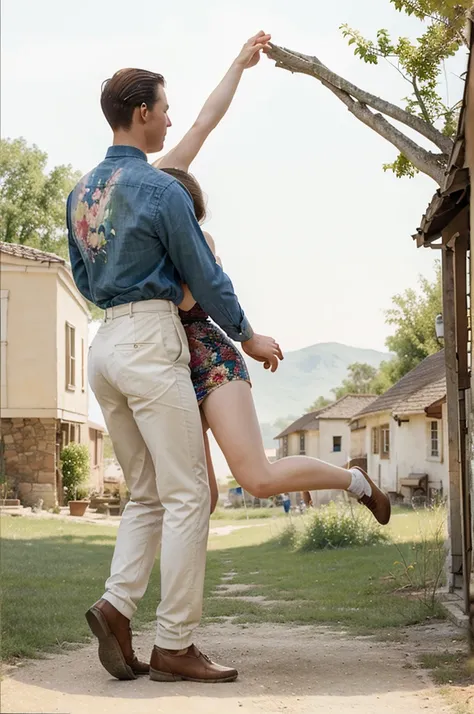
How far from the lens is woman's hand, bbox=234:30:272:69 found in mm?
4516

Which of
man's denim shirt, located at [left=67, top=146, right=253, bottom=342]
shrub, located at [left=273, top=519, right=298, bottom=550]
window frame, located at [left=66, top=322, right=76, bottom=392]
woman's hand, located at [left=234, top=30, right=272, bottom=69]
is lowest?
shrub, located at [left=273, top=519, right=298, bottom=550]

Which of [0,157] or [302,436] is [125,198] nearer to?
[0,157]

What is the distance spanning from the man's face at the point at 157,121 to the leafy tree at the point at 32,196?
3026 centimetres

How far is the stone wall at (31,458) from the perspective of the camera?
22.8m

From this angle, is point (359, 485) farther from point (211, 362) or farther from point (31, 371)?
point (31, 371)

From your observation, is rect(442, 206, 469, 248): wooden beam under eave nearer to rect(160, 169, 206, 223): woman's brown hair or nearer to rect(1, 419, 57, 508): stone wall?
rect(160, 169, 206, 223): woman's brown hair

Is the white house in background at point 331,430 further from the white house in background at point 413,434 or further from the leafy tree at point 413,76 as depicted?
the leafy tree at point 413,76

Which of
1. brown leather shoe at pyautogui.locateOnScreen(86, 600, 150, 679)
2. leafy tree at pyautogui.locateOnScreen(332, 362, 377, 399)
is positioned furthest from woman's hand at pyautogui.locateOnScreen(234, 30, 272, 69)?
leafy tree at pyautogui.locateOnScreen(332, 362, 377, 399)

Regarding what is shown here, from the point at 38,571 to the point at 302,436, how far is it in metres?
51.1

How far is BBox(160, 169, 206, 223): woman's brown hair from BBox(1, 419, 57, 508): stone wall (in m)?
19.2

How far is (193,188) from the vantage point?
4238 millimetres

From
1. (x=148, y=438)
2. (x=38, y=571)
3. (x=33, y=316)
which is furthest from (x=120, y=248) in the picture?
(x=33, y=316)

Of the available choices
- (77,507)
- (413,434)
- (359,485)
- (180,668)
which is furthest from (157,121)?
(413,434)

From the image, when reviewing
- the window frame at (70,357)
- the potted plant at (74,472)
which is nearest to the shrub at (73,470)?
the potted plant at (74,472)
